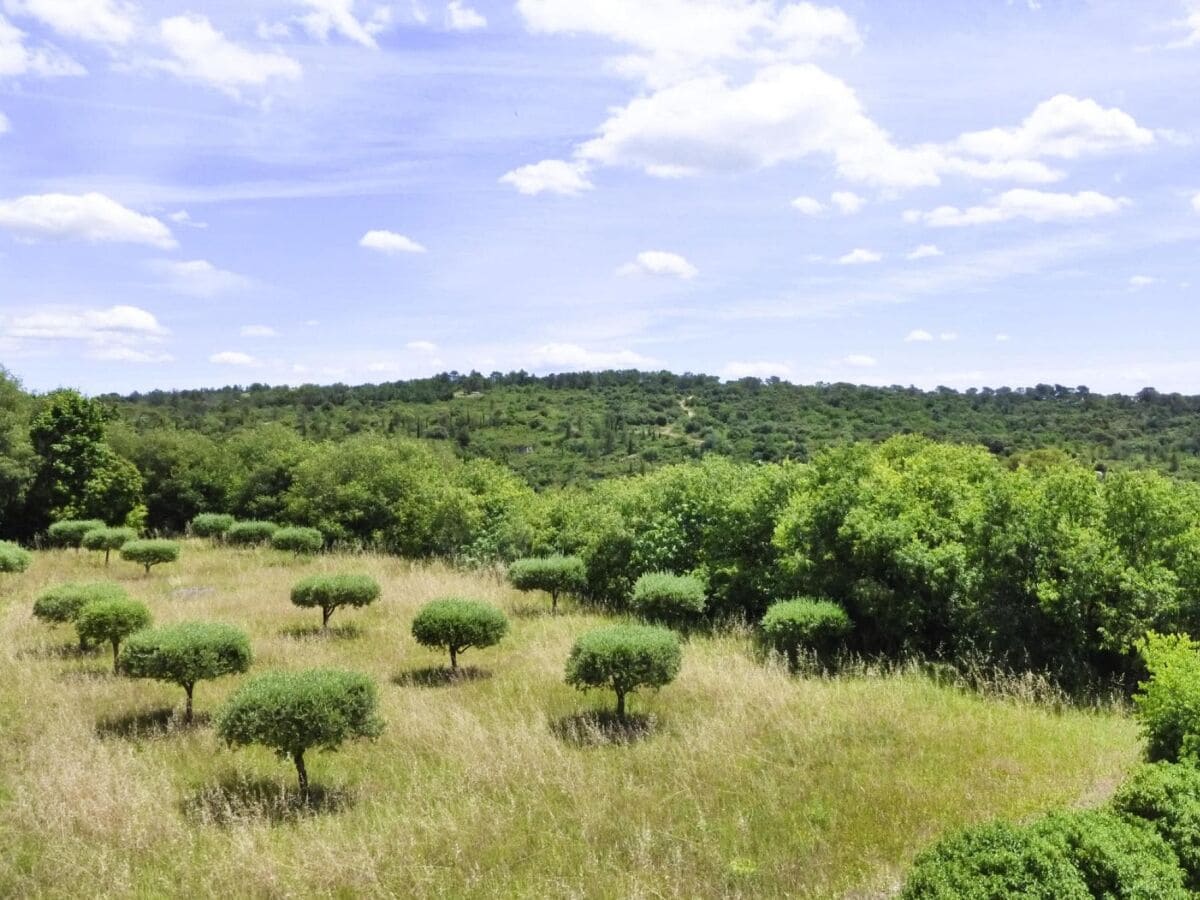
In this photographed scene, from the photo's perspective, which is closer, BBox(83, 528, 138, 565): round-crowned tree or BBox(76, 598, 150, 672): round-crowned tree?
BBox(76, 598, 150, 672): round-crowned tree

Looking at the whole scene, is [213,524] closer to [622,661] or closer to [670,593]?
[670,593]

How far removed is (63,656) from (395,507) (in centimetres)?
1309

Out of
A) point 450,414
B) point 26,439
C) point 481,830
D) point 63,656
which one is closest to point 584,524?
point 63,656

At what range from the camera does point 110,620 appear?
10211 mm

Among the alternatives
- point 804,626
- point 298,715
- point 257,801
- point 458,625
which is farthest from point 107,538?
point 804,626

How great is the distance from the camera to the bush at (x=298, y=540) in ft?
67.7

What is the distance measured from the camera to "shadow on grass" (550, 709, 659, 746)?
25.8ft

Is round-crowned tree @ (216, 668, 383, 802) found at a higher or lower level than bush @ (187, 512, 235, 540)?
higher

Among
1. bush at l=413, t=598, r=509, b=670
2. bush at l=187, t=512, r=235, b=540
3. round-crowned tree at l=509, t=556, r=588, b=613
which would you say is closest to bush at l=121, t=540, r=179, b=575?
bush at l=187, t=512, r=235, b=540

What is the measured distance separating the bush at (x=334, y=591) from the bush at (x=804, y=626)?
265 inches

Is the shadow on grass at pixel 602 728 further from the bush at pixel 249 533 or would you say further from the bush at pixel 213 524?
the bush at pixel 213 524

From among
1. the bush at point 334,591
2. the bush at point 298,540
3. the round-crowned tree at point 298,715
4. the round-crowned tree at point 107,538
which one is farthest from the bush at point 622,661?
the round-crowned tree at point 107,538

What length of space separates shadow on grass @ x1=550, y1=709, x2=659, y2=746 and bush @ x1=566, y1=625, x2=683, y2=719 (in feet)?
0.81

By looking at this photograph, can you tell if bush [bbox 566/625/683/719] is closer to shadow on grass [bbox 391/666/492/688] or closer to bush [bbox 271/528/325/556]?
shadow on grass [bbox 391/666/492/688]
